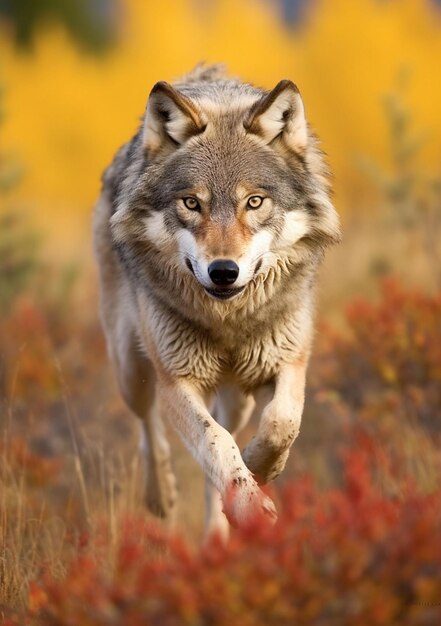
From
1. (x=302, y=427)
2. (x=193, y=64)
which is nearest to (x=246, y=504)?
(x=302, y=427)

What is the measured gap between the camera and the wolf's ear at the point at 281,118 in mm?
4270

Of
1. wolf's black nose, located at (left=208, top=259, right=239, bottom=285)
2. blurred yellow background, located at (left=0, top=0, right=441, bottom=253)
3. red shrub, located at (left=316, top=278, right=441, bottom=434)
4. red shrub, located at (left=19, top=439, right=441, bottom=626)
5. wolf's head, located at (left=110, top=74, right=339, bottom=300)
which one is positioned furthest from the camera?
blurred yellow background, located at (left=0, top=0, right=441, bottom=253)

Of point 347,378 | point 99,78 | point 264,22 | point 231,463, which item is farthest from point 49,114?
point 231,463

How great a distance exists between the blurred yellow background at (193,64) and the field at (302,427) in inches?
3.1

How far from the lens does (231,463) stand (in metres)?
3.77

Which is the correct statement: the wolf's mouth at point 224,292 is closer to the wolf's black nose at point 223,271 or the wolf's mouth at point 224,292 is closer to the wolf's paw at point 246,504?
the wolf's black nose at point 223,271

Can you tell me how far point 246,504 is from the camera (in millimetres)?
3482

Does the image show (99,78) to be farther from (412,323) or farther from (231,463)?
(231,463)

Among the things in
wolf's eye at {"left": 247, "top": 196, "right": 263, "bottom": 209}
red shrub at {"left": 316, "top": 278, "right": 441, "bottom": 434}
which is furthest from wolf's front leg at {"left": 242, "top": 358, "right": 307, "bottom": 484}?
red shrub at {"left": 316, "top": 278, "right": 441, "bottom": 434}

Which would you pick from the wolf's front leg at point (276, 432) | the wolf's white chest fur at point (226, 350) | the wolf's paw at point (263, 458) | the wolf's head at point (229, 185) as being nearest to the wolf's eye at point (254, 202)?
the wolf's head at point (229, 185)

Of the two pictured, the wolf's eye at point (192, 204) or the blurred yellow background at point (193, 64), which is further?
the blurred yellow background at point (193, 64)

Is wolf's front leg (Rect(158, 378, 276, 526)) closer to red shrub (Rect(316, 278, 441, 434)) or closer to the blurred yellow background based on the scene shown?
red shrub (Rect(316, 278, 441, 434))

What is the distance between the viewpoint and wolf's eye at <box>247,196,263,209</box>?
4.11 metres

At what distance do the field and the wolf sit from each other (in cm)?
48
